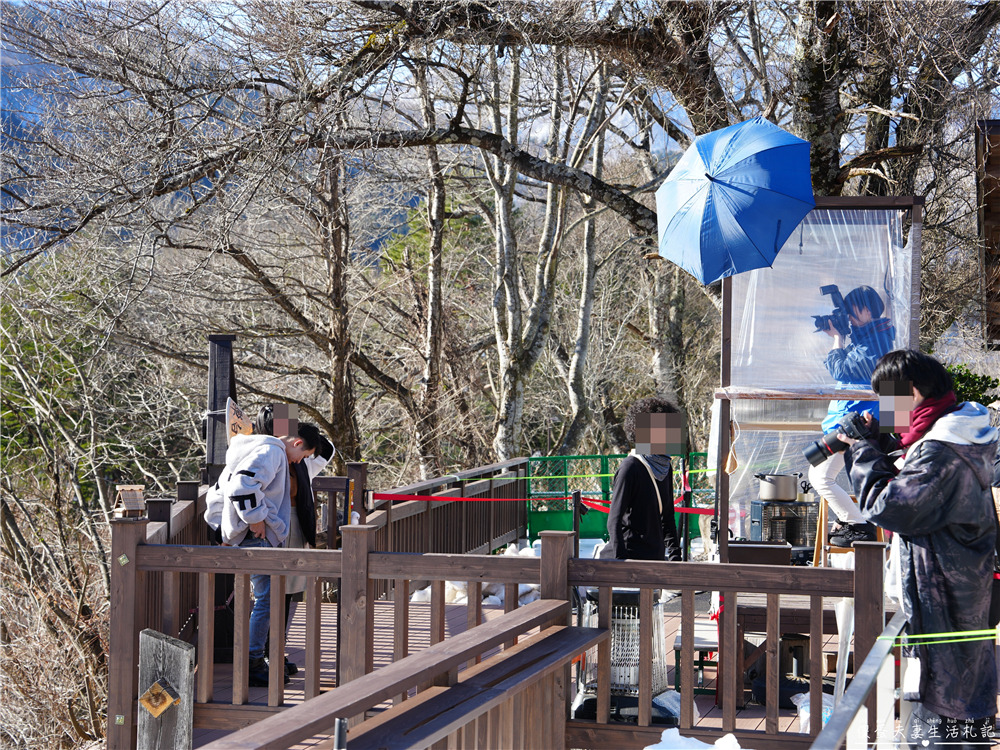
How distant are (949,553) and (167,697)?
11.4 ft

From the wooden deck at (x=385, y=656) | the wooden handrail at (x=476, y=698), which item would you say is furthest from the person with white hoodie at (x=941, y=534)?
the wooden deck at (x=385, y=656)

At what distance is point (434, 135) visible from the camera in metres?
10.9

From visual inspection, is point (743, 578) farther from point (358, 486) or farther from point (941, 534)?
point (358, 486)

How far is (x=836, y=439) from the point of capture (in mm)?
3779

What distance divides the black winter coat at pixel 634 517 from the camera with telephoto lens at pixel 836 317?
207 cm

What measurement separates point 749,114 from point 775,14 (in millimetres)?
1475

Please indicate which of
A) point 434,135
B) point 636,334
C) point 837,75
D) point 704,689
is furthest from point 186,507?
point 636,334

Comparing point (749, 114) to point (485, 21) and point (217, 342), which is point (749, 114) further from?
point (217, 342)

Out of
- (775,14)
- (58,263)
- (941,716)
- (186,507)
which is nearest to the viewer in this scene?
(941,716)

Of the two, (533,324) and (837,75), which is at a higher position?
(837,75)

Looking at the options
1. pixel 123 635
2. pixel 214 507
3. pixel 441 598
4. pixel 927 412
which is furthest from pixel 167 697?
pixel 927 412

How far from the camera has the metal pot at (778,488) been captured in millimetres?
7223

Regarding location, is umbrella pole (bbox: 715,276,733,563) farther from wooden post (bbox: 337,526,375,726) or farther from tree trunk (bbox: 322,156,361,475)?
tree trunk (bbox: 322,156,361,475)

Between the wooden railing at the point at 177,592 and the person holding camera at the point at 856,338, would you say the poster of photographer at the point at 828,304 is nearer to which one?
the person holding camera at the point at 856,338
